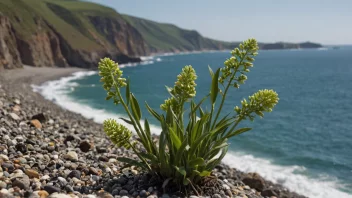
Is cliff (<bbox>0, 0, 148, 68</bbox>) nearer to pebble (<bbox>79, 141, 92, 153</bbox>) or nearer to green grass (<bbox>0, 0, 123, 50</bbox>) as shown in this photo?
green grass (<bbox>0, 0, 123, 50</bbox>)

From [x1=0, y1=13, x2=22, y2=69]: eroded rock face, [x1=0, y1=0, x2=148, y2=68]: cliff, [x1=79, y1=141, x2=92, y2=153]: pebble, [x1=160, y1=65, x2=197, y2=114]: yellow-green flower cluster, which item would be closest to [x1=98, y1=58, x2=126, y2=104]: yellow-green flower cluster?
[x1=160, y1=65, x2=197, y2=114]: yellow-green flower cluster

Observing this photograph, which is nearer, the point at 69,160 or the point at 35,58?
the point at 69,160

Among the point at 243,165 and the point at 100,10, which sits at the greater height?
the point at 100,10

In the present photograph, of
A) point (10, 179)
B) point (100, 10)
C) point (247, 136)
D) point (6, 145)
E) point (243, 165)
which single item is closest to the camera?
point (10, 179)

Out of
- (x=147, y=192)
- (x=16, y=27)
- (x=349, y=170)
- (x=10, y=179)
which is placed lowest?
(x=349, y=170)

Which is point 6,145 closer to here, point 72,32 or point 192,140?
point 192,140

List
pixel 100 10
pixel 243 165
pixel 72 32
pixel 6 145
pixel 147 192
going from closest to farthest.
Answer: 1. pixel 147 192
2. pixel 6 145
3. pixel 243 165
4. pixel 72 32
5. pixel 100 10

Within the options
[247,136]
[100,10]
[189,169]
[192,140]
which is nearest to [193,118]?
[192,140]
